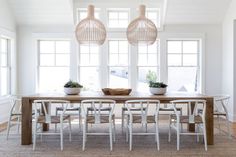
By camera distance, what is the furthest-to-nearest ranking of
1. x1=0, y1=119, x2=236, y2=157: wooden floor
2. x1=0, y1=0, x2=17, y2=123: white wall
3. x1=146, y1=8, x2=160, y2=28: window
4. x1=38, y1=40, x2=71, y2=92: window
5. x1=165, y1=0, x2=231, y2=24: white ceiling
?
x1=38, y1=40, x2=71, y2=92: window
x1=146, y1=8, x2=160, y2=28: window
x1=165, y1=0, x2=231, y2=24: white ceiling
x1=0, y1=0, x2=17, y2=123: white wall
x1=0, y1=119, x2=236, y2=157: wooden floor

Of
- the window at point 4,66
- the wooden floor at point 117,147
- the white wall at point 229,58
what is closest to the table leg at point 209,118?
the wooden floor at point 117,147

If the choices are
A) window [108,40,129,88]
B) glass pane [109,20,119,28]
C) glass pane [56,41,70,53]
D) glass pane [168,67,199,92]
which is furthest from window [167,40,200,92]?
glass pane [56,41,70,53]

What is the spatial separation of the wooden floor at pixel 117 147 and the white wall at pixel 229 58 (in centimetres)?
178

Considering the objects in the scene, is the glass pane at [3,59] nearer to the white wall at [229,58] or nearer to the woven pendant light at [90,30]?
the woven pendant light at [90,30]

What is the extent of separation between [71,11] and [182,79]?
3.41 m

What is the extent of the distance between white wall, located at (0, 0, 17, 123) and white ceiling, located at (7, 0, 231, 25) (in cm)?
21

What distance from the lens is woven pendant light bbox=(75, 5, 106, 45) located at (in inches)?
212

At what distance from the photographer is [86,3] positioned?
7.90 metres

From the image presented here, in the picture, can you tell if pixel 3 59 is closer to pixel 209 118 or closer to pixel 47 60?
pixel 47 60

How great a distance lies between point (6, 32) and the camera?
23.8 ft

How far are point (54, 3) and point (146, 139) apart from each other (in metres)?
4.04

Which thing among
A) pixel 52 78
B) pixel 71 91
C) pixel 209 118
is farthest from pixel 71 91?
pixel 52 78

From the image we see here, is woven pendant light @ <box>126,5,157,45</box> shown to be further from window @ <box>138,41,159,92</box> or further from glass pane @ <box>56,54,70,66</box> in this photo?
glass pane @ <box>56,54,70,66</box>

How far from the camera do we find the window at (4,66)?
7266mm
